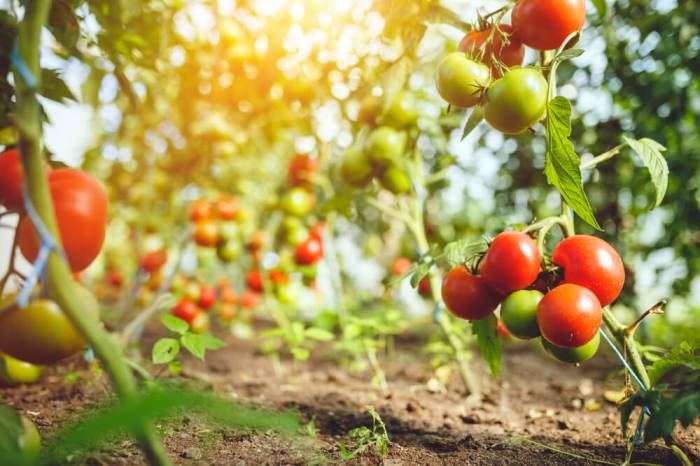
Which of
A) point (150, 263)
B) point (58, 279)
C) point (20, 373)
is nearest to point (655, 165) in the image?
point (58, 279)

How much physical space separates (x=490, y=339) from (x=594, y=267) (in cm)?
29

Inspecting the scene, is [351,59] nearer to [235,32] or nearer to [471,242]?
[235,32]

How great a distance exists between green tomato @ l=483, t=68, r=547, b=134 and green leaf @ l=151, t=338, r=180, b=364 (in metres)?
0.82

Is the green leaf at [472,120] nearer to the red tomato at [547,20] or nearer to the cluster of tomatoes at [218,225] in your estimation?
the red tomato at [547,20]

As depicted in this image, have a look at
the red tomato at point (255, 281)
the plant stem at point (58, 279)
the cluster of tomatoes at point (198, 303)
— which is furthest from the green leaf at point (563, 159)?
the red tomato at point (255, 281)

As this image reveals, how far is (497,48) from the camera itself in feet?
2.86

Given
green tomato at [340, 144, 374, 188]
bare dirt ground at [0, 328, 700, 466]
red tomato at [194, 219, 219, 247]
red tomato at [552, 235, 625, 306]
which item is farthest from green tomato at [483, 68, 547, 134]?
red tomato at [194, 219, 219, 247]

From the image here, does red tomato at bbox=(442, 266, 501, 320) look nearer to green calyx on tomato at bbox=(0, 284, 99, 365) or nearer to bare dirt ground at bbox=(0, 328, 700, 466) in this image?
bare dirt ground at bbox=(0, 328, 700, 466)

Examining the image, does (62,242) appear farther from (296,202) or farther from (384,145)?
(296,202)

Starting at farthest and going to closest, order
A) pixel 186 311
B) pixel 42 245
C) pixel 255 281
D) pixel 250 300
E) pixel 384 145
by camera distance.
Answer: pixel 250 300
pixel 255 281
pixel 186 311
pixel 384 145
pixel 42 245

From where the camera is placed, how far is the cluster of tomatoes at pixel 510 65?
758 millimetres

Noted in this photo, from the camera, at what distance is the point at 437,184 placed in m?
2.05

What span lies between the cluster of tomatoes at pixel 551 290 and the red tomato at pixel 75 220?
572mm

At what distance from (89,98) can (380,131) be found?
82 cm
